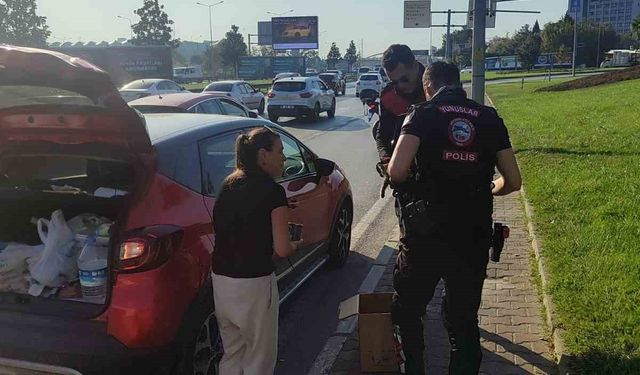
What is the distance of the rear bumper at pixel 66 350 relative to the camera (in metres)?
2.91

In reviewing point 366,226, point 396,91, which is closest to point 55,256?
point 396,91

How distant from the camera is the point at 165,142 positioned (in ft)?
11.8

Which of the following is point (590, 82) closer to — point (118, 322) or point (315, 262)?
point (315, 262)

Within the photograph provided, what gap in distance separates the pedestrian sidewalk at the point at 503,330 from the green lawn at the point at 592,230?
0.70ft

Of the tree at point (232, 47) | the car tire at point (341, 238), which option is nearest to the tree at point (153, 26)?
the tree at point (232, 47)

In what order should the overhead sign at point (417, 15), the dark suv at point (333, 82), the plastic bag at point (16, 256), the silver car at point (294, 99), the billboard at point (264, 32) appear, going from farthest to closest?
the billboard at point (264, 32)
the overhead sign at point (417, 15)
the dark suv at point (333, 82)
the silver car at point (294, 99)
the plastic bag at point (16, 256)

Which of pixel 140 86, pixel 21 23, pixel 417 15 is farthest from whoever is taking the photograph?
pixel 21 23

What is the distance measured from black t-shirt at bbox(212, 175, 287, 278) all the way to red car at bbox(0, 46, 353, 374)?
0.33 metres

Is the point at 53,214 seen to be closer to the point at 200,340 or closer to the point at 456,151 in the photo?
the point at 200,340

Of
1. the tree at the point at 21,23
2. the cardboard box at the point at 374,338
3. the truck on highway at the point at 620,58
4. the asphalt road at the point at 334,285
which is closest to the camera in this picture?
the cardboard box at the point at 374,338

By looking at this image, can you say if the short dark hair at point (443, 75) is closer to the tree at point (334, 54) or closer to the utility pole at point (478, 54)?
the utility pole at point (478, 54)

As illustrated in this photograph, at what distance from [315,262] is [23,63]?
119 inches

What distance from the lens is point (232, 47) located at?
8862cm

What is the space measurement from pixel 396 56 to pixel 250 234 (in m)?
2.21
